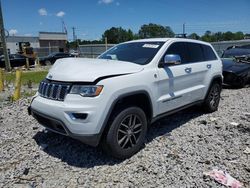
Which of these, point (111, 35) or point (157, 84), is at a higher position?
point (111, 35)

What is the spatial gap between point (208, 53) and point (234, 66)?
14.0 feet

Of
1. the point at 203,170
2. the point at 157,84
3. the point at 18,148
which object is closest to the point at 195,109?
the point at 157,84

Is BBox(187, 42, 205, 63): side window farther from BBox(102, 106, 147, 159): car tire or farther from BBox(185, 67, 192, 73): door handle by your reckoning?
BBox(102, 106, 147, 159): car tire

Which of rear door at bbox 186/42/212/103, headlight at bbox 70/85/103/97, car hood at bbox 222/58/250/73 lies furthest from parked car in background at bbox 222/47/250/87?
headlight at bbox 70/85/103/97

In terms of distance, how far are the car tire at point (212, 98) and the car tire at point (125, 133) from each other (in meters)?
2.50

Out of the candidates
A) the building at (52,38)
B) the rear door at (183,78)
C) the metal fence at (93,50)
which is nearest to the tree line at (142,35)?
the building at (52,38)

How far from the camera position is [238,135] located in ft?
16.0

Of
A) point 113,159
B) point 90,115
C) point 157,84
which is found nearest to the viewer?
point 90,115

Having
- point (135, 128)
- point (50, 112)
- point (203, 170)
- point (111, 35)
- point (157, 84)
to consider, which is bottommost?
point (203, 170)

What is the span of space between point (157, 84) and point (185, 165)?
130 cm

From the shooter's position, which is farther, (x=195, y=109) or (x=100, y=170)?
(x=195, y=109)

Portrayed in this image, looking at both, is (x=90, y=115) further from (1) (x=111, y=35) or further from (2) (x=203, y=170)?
(1) (x=111, y=35)

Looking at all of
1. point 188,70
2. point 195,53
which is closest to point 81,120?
point 188,70

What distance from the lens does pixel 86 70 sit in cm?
366
